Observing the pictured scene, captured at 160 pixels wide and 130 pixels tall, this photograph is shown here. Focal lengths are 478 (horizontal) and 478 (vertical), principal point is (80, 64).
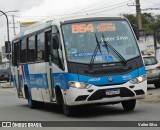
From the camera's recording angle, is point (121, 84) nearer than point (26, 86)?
Yes

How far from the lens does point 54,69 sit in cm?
1443

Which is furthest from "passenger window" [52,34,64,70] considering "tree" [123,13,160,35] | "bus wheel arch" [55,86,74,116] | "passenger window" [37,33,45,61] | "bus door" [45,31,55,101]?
"tree" [123,13,160,35]

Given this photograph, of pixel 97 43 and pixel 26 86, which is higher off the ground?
pixel 97 43

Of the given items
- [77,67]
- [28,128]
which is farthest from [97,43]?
[28,128]

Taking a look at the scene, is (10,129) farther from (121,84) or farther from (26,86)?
(26,86)

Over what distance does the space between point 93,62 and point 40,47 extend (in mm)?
3385

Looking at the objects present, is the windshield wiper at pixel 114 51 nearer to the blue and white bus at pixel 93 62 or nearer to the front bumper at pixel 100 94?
the blue and white bus at pixel 93 62

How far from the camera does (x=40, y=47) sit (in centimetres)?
1605

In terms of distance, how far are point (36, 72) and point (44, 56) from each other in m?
1.34

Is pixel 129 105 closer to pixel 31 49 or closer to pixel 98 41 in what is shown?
pixel 98 41

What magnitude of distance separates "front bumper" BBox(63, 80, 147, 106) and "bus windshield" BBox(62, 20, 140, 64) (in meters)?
0.79

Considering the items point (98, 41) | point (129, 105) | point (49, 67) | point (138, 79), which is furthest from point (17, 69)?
point (138, 79)

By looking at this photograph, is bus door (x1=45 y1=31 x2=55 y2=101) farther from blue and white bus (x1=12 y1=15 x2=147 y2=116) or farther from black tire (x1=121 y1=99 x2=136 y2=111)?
black tire (x1=121 y1=99 x2=136 y2=111)

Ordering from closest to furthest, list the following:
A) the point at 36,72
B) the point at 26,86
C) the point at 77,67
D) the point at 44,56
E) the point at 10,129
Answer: the point at 10,129
the point at 77,67
the point at 44,56
the point at 36,72
the point at 26,86
